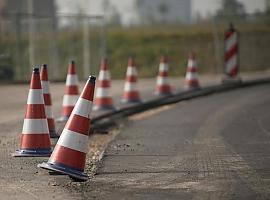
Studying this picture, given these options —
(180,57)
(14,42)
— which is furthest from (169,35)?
(14,42)

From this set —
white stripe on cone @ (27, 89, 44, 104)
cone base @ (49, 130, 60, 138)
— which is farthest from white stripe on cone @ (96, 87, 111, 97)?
white stripe on cone @ (27, 89, 44, 104)

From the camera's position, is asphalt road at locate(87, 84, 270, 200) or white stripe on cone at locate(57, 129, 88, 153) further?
white stripe on cone at locate(57, 129, 88, 153)

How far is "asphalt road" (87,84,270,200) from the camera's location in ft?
21.1

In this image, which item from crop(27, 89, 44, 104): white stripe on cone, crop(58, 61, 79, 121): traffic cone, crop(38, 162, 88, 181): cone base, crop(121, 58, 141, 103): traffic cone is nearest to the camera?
crop(38, 162, 88, 181): cone base

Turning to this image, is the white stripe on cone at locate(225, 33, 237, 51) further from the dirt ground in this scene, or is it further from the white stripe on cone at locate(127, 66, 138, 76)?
the dirt ground

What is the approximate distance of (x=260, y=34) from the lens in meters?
31.5

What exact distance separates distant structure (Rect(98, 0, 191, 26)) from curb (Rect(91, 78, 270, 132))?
666 inches

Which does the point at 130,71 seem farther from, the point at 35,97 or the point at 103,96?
the point at 35,97

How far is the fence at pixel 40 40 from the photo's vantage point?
2194 centimetres

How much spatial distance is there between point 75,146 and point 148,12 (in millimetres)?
47096

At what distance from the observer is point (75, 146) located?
23.0 feet

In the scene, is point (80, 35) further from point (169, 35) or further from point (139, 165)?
point (139, 165)

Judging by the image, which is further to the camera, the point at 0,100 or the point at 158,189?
the point at 0,100

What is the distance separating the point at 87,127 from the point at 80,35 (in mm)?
21065
